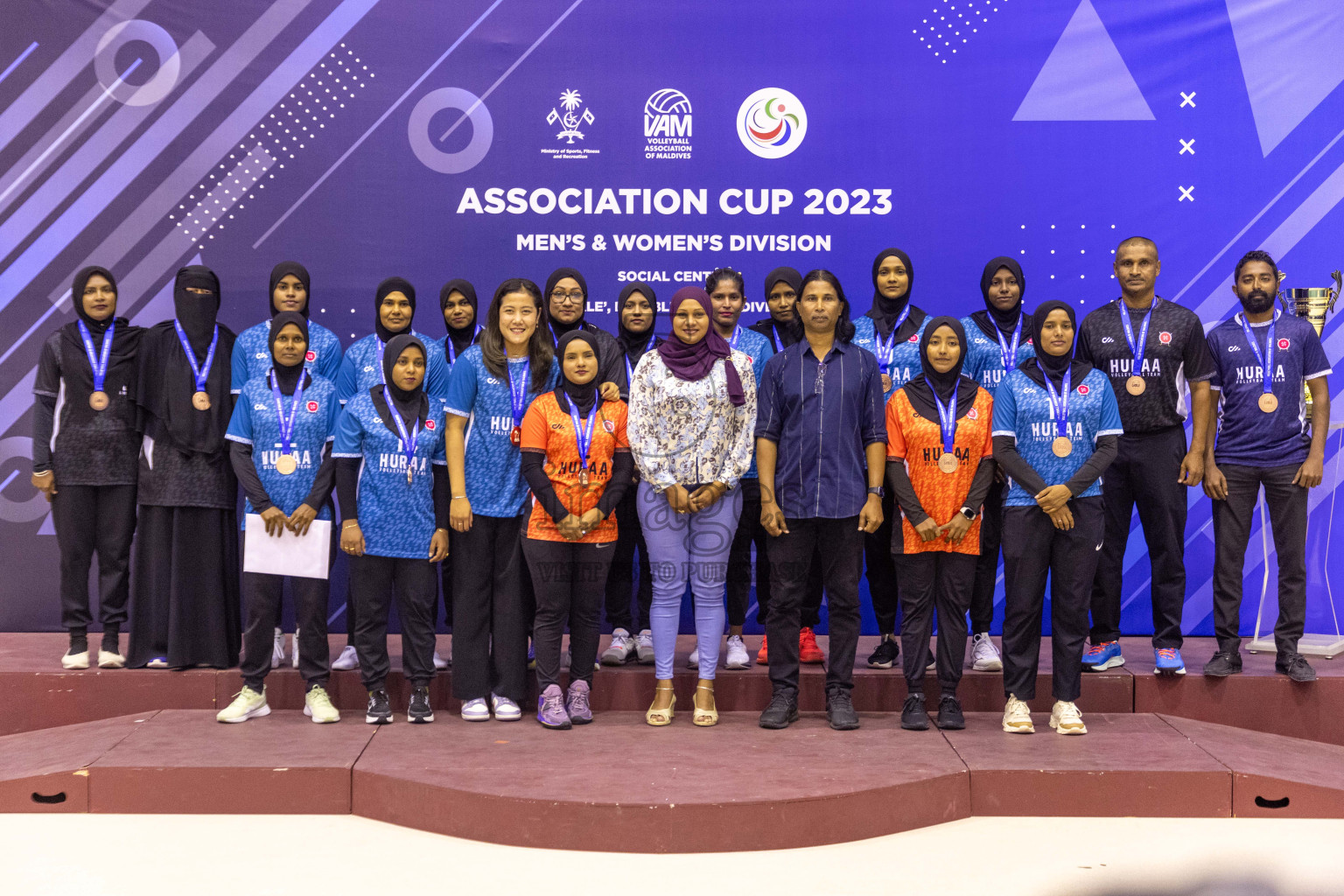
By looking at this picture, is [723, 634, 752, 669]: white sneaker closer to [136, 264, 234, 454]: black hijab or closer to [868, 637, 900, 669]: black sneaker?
[868, 637, 900, 669]: black sneaker

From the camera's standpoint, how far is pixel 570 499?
12.5ft

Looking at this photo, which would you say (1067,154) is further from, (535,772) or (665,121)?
(535,772)

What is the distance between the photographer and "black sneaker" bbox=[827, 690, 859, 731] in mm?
3859

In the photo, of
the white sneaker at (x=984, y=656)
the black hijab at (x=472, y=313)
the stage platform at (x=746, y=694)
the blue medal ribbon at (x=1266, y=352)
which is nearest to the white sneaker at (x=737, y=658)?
the stage platform at (x=746, y=694)

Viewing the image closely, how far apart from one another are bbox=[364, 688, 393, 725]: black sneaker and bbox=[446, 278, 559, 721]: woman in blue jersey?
→ 259 mm

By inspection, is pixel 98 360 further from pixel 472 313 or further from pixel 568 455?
pixel 568 455

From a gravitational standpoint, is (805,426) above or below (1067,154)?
below

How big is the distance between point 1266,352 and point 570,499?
2.77 meters

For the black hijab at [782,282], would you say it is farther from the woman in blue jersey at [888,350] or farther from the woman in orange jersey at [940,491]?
the woman in orange jersey at [940,491]

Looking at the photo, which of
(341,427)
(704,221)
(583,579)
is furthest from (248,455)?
(704,221)

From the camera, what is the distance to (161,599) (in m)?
4.30

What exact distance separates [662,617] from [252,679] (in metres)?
1.51

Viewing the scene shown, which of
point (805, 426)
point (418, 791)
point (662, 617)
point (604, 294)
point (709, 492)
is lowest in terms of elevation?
point (418, 791)

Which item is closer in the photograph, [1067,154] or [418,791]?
[418,791]
